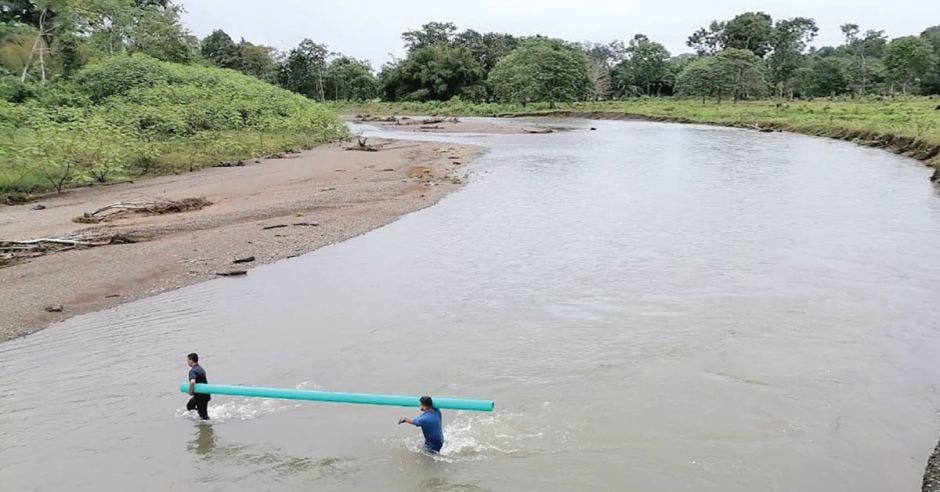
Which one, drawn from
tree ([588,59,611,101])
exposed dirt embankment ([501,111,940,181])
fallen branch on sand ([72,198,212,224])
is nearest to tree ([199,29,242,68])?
tree ([588,59,611,101])

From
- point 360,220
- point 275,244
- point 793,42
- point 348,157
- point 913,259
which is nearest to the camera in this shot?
point 913,259

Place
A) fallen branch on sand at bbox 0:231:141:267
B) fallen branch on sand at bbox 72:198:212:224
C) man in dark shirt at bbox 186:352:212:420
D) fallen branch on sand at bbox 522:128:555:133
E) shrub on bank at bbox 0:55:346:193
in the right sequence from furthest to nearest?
fallen branch on sand at bbox 522:128:555:133 → shrub on bank at bbox 0:55:346:193 → fallen branch on sand at bbox 72:198:212:224 → fallen branch on sand at bbox 0:231:141:267 → man in dark shirt at bbox 186:352:212:420

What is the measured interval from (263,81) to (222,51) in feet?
111

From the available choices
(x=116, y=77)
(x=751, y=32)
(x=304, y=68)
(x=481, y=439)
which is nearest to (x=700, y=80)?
(x=751, y=32)

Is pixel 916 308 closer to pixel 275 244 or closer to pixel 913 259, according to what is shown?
pixel 913 259

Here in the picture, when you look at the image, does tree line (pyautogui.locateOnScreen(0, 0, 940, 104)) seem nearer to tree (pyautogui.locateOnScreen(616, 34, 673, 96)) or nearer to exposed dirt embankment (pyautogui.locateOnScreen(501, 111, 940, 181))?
tree (pyautogui.locateOnScreen(616, 34, 673, 96))

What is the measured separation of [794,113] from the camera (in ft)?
188

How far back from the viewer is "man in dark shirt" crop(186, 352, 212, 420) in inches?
338

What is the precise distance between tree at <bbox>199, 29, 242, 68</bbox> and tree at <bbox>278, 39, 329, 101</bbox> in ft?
26.5

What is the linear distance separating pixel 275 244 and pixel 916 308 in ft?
45.3

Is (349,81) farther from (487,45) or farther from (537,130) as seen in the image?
(537,130)

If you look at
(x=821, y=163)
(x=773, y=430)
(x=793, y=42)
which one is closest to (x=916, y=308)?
(x=773, y=430)

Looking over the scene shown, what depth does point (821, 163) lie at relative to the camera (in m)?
32.9

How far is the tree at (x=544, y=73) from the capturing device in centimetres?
8269
